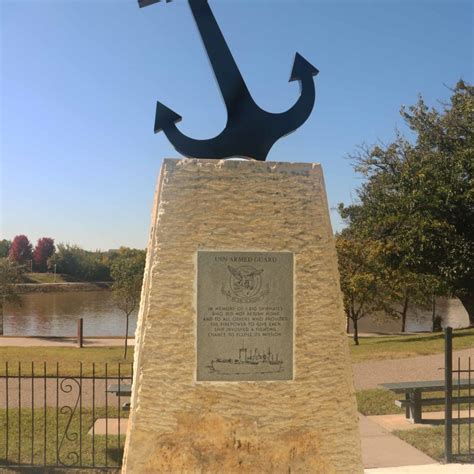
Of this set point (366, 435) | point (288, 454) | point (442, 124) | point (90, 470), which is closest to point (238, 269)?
point (288, 454)

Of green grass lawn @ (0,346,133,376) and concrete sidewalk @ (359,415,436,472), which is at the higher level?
concrete sidewalk @ (359,415,436,472)

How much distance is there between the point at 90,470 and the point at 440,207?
15540mm

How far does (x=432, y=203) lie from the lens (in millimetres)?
18062

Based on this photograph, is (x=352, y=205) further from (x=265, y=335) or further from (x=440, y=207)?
(x=265, y=335)

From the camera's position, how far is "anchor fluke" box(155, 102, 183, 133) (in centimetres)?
447

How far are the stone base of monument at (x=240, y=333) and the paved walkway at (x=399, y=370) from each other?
5.37 m

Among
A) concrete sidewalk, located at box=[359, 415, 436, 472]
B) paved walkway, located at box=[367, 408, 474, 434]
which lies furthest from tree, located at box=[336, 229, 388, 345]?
concrete sidewalk, located at box=[359, 415, 436, 472]

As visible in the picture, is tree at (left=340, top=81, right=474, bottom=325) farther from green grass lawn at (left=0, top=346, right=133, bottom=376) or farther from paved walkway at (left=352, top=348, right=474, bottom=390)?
green grass lawn at (left=0, top=346, right=133, bottom=376)

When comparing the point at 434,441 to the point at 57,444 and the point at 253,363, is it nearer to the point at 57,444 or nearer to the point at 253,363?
the point at 253,363

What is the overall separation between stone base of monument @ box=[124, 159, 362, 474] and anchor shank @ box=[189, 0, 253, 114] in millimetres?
817

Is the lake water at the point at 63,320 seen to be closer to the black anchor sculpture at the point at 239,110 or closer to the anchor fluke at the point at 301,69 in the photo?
the black anchor sculpture at the point at 239,110

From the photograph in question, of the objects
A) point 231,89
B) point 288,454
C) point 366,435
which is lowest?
point 366,435

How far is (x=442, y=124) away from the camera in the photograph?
2088 cm

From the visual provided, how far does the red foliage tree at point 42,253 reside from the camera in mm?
80250
